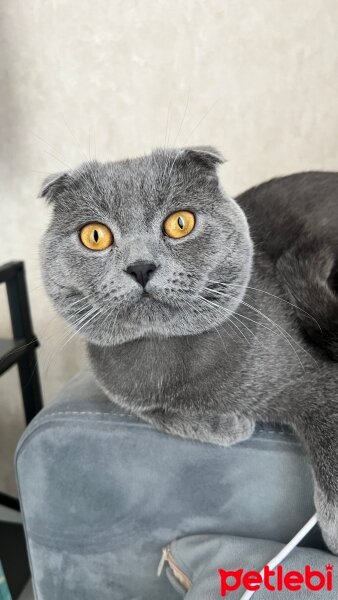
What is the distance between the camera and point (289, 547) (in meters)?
0.58

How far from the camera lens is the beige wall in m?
1.22

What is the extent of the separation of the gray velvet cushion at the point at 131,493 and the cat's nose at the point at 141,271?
0.23m

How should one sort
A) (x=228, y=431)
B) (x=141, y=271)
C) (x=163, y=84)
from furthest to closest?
(x=163, y=84) < (x=228, y=431) < (x=141, y=271)

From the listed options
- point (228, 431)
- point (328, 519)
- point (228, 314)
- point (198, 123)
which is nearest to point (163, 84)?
point (198, 123)

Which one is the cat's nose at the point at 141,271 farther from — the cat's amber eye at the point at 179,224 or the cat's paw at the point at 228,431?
the cat's paw at the point at 228,431

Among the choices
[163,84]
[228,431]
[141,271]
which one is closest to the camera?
[141,271]

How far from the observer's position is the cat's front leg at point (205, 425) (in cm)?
64

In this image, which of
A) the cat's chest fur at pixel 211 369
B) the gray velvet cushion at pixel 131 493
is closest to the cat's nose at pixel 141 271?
the cat's chest fur at pixel 211 369

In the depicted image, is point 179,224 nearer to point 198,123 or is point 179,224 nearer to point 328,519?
point 328,519

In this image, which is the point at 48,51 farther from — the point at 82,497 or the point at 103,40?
the point at 82,497

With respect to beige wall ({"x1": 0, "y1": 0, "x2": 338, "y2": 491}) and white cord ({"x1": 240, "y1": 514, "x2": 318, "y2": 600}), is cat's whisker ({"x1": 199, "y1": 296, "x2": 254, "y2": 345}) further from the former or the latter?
beige wall ({"x1": 0, "y1": 0, "x2": 338, "y2": 491})

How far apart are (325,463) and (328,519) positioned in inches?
2.6

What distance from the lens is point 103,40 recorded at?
1.24 meters

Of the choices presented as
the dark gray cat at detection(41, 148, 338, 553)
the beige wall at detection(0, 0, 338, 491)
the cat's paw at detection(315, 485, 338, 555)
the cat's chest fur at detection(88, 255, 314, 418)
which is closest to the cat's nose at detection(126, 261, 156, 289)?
the dark gray cat at detection(41, 148, 338, 553)
